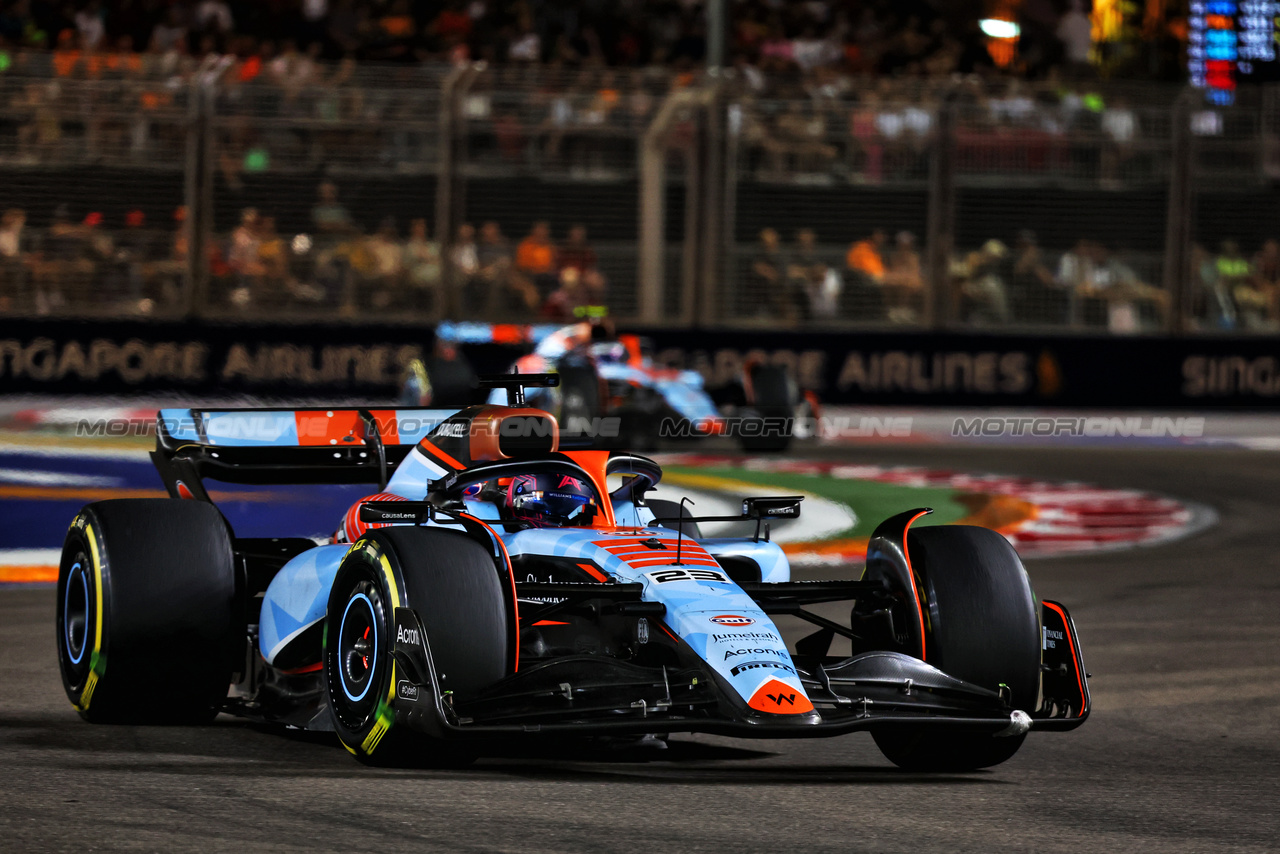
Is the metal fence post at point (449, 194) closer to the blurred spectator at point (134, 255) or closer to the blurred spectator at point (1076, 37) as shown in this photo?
the blurred spectator at point (134, 255)

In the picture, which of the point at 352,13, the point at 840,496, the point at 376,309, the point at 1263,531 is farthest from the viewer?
the point at 352,13

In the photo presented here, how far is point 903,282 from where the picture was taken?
803 inches

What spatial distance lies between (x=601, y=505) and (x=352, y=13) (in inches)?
711

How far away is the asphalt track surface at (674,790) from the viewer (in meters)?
4.68

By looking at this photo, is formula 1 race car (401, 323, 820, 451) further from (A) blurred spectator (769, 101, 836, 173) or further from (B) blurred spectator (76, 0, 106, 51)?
(B) blurred spectator (76, 0, 106, 51)

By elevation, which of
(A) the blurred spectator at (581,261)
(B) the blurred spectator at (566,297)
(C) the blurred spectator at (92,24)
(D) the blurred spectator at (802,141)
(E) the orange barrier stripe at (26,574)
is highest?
(C) the blurred spectator at (92,24)

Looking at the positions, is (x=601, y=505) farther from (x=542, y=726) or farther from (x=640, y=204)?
(x=640, y=204)

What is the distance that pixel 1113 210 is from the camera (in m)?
20.4

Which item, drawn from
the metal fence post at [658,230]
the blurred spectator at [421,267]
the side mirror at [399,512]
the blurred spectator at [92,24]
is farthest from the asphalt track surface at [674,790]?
the blurred spectator at [92,24]

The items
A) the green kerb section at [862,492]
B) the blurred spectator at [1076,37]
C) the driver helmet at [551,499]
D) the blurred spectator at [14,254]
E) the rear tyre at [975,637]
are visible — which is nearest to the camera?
the rear tyre at [975,637]

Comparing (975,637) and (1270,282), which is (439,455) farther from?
(1270,282)

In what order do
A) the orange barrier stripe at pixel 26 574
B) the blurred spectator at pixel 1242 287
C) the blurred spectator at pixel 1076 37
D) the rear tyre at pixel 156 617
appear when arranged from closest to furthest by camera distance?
the rear tyre at pixel 156 617 < the orange barrier stripe at pixel 26 574 < the blurred spectator at pixel 1242 287 < the blurred spectator at pixel 1076 37

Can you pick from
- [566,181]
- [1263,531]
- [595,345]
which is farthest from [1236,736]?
[566,181]

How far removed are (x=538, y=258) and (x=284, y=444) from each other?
1262 centimetres
